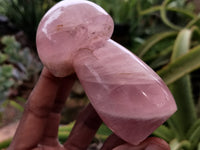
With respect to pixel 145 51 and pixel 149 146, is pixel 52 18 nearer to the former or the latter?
pixel 149 146

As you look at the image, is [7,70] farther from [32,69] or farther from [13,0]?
[13,0]

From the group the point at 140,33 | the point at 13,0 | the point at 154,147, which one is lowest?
the point at 140,33

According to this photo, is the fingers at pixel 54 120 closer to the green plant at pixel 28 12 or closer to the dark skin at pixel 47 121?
the dark skin at pixel 47 121

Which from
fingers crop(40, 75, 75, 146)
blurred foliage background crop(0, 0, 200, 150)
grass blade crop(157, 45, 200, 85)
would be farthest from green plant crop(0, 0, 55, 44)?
fingers crop(40, 75, 75, 146)

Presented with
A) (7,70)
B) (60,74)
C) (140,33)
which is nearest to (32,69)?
(7,70)

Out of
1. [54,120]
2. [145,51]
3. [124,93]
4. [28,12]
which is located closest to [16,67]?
[28,12]
